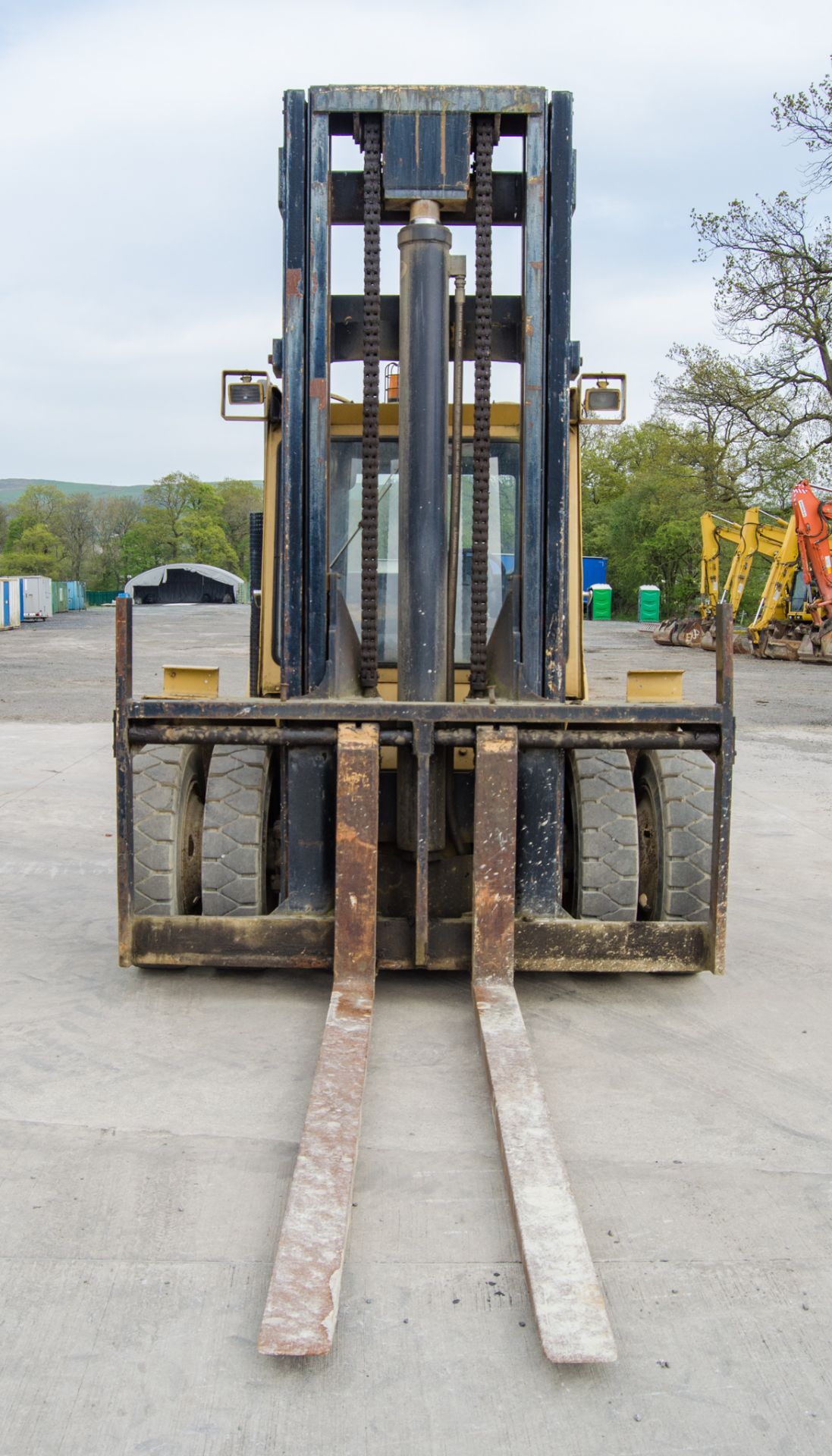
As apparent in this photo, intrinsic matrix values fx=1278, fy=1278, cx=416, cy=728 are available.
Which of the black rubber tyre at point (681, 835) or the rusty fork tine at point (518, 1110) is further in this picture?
the black rubber tyre at point (681, 835)

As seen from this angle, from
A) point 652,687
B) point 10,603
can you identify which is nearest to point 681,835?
point 652,687

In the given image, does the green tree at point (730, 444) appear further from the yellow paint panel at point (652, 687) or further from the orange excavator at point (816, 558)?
the yellow paint panel at point (652, 687)

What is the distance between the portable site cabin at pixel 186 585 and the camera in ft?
240

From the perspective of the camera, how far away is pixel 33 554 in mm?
90438

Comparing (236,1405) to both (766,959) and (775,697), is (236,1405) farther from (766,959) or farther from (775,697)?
(775,697)

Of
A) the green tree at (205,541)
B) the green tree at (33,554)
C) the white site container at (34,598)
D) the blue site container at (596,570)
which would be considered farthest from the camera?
the green tree at (205,541)

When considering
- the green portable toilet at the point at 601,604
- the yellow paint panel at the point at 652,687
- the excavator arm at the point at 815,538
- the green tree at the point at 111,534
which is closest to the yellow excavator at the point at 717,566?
the excavator arm at the point at 815,538

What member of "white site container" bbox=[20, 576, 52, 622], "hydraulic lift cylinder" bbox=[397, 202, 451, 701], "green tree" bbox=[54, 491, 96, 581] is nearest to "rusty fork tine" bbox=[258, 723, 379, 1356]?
"hydraulic lift cylinder" bbox=[397, 202, 451, 701]

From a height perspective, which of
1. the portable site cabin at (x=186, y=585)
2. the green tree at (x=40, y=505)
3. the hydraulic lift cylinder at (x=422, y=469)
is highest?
the green tree at (x=40, y=505)

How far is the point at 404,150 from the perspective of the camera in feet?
16.0

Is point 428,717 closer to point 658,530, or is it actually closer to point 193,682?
point 193,682

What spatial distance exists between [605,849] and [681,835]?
312 mm

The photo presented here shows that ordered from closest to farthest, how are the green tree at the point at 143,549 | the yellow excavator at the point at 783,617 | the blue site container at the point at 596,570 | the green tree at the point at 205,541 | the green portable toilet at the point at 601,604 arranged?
the yellow excavator at the point at 783,617, the green portable toilet at the point at 601,604, the blue site container at the point at 596,570, the green tree at the point at 143,549, the green tree at the point at 205,541

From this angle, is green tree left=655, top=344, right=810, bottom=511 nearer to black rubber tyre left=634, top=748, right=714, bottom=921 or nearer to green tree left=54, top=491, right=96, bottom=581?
black rubber tyre left=634, top=748, right=714, bottom=921
